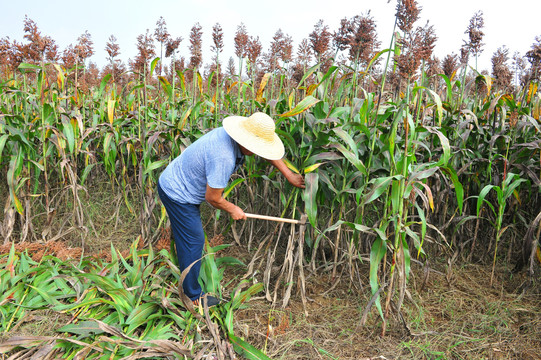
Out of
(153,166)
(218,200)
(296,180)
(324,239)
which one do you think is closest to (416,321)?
(324,239)

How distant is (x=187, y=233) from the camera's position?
2.41 metres

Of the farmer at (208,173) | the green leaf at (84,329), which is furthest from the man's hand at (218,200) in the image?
the green leaf at (84,329)

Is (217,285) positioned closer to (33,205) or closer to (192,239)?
(192,239)

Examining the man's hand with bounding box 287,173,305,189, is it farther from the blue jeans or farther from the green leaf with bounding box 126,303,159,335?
the green leaf with bounding box 126,303,159,335

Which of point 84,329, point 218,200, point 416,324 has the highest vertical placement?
point 218,200

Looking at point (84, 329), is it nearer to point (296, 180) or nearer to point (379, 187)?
point (296, 180)

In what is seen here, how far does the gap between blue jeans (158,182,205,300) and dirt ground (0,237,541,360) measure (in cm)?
39

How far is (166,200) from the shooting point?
7.93 ft

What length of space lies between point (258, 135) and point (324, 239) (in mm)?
1092

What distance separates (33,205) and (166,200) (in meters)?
1.90

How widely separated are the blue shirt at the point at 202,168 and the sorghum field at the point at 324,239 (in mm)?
400

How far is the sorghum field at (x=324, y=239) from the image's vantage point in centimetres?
207

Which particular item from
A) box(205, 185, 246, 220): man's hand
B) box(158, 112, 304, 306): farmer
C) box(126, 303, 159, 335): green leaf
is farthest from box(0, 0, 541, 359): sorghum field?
box(205, 185, 246, 220): man's hand

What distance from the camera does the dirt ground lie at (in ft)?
6.97
